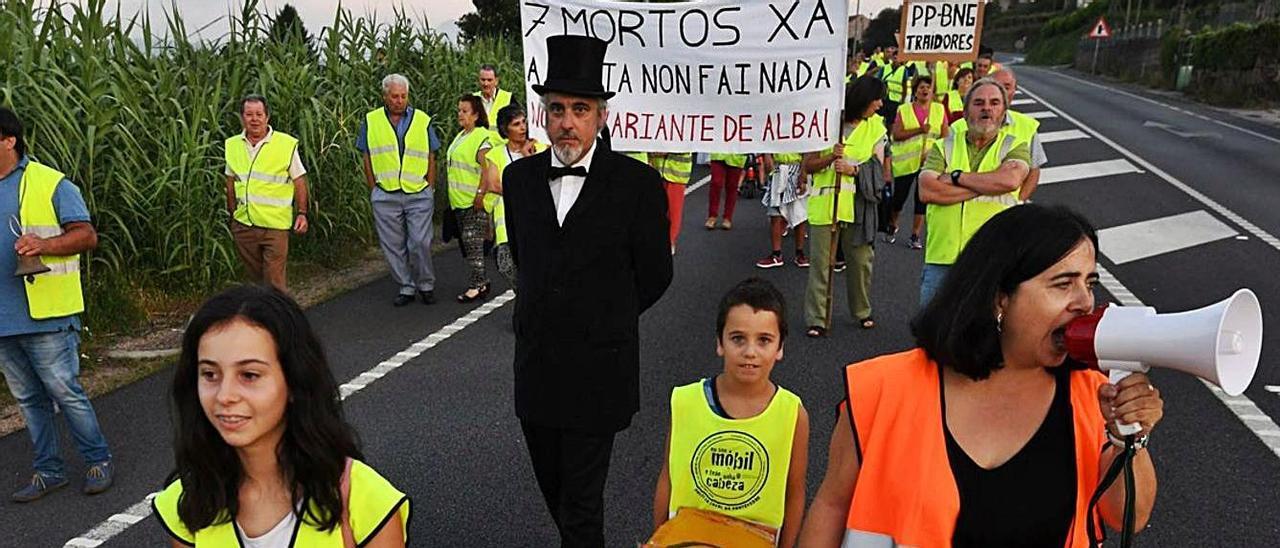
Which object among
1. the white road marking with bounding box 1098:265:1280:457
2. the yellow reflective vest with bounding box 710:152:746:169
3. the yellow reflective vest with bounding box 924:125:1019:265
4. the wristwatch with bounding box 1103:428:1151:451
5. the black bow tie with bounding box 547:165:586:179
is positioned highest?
the black bow tie with bounding box 547:165:586:179

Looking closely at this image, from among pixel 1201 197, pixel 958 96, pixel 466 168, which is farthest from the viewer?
pixel 1201 197

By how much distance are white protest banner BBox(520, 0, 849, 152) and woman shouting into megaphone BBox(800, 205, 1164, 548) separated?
370 centimetres

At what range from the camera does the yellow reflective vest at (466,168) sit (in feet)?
26.3

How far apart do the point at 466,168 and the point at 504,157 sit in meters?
0.58

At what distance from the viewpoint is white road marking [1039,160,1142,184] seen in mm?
14039

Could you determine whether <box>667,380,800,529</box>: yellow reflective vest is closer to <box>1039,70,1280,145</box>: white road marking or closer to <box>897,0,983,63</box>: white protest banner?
<box>897,0,983,63</box>: white protest banner

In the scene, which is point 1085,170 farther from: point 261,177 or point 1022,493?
point 1022,493

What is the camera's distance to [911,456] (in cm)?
194

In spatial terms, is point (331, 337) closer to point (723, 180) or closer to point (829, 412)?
point (829, 412)

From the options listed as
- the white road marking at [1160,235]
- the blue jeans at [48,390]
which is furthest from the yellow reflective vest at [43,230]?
the white road marking at [1160,235]

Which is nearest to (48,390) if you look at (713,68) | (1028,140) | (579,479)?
(579,479)

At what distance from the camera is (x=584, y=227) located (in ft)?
10.00

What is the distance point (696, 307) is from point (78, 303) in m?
4.39


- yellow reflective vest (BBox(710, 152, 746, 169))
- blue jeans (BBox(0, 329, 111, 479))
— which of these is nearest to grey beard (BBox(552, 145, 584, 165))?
blue jeans (BBox(0, 329, 111, 479))
